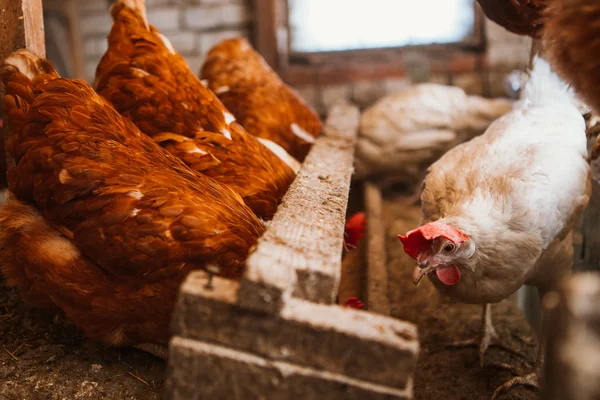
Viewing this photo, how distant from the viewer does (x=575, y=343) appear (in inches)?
34.0

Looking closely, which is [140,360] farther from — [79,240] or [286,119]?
[286,119]

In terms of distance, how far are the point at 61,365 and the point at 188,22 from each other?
3412mm

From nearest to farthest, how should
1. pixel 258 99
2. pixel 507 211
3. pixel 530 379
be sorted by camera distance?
pixel 507 211
pixel 530 379
pixel 258 99

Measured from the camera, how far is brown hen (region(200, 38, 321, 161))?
2795 millimetres

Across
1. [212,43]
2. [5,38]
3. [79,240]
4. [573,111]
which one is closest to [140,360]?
[79,240]

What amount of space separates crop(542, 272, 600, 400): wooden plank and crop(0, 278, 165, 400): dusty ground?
1167 millimetres

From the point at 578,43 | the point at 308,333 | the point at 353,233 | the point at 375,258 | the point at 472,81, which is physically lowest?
the point at 375,258

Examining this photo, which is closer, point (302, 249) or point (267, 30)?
point (302, 249)

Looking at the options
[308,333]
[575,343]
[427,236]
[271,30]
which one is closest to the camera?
[575,343]

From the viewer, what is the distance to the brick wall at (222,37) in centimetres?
429

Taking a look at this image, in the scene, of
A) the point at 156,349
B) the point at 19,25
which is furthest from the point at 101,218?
the point at 19,25

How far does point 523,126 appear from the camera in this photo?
1.99 metres

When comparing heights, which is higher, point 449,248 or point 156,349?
point 449,248

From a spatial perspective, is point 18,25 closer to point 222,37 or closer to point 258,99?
point 258,99
